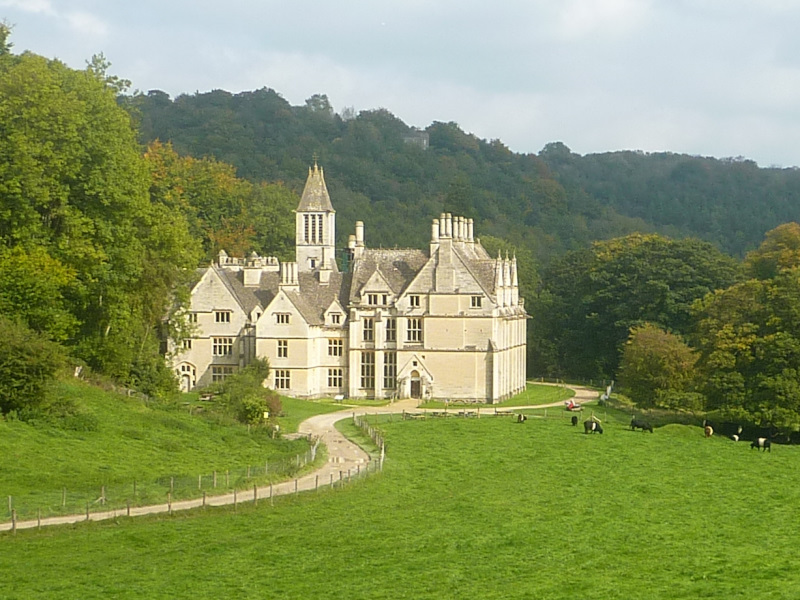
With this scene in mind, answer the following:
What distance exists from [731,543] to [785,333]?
2627cm

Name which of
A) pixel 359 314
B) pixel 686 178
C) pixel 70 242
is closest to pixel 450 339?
pixel 359 314

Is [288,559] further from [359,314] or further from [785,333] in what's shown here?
[359,314]

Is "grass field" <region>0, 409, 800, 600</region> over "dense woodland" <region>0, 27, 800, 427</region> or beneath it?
beneath

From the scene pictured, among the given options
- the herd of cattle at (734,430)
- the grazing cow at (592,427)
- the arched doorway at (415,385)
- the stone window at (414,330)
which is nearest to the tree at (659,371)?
the herd of cattle at (734,430)

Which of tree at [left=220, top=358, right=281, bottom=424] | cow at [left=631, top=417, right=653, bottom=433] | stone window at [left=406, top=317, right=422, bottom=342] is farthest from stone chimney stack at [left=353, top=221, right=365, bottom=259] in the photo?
cow at [left=631, top=417, right=653, bottom=433]

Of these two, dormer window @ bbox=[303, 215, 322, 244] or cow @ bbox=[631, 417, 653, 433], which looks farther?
dormer window @ bbox=[303, 215, 322, 244]

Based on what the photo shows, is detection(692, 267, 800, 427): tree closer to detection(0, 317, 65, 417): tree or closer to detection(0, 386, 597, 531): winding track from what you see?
detection(0, 386, 597, 531): winding track

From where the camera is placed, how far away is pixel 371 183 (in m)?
160

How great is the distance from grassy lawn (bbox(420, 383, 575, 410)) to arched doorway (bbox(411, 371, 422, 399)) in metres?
A: 1.21

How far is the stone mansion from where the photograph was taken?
6812cm

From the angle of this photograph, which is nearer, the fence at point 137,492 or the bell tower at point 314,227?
the fence at point 137,492

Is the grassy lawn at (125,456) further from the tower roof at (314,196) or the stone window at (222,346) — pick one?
Result: the tower roof at (314,196)

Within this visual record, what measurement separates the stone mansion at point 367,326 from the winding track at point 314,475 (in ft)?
13.4

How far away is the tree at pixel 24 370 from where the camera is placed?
4131 centimetres
